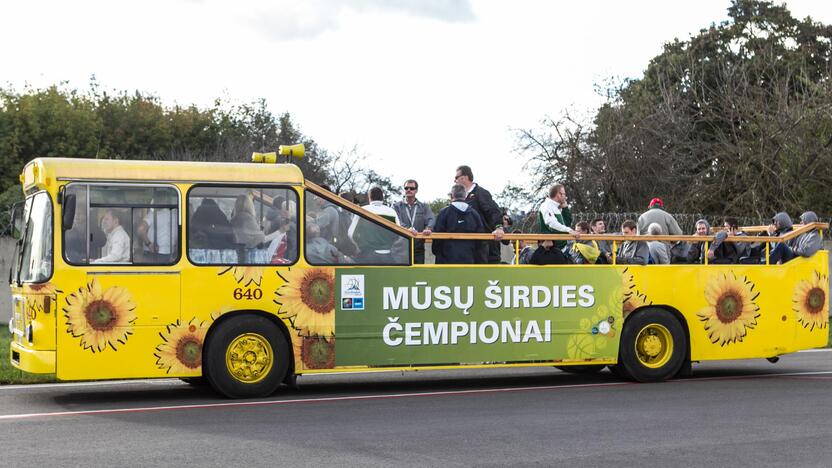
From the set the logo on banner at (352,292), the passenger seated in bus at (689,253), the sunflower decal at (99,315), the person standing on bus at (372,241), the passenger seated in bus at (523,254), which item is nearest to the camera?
the sunflower decal at (99,315)

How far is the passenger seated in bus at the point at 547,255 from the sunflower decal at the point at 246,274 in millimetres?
3205

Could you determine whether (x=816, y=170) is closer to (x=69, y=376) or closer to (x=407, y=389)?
(x=407, y=389)

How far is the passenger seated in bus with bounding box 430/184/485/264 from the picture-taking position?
13.2 m

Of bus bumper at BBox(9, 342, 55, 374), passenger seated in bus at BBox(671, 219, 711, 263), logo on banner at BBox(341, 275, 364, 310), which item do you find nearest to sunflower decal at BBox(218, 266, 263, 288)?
logo on banner at BBox(341, 275, 364, 310)

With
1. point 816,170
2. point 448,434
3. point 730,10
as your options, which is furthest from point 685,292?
point 730,10

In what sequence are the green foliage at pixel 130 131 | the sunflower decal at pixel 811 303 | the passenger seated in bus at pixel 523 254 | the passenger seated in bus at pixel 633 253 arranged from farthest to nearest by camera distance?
1. the green foliage at pixel 130 131
2. the sunflower decal at pixel 811 303
3. the passenger seated in bus at pixel 633 253
4. the passenger seated in bus at pixel 523 254

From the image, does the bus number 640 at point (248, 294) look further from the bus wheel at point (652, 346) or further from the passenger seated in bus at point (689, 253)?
the passenger seated in bus at point (689, 253)

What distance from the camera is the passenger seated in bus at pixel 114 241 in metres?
11.7

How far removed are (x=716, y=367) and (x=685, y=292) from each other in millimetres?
2668

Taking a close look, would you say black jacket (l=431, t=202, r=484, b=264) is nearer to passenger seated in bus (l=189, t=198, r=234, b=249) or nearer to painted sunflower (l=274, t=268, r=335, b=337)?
painted sunflower (l=274, t=268, r=335, b=337)

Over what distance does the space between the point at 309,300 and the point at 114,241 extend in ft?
6.75

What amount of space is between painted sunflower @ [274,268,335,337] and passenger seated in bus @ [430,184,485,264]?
139 cm

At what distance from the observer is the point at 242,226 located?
12.2 metres

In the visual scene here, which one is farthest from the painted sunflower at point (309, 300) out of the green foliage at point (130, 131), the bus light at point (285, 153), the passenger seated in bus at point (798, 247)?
the green foliage at point (130, 131)
